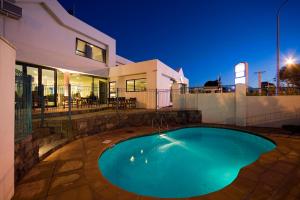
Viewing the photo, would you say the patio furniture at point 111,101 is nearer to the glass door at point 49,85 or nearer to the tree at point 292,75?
the glass door at point 49,85

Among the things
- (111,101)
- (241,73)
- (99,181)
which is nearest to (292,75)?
(241,73)

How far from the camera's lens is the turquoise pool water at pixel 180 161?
3408 mm

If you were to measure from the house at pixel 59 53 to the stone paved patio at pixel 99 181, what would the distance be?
3184 mm

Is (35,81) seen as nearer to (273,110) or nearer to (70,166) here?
(70,166)

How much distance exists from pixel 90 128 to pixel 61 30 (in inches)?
294

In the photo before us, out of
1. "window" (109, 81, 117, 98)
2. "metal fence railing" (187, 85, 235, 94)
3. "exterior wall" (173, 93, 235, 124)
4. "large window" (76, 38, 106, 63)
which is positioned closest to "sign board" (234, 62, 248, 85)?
"metal fence railing" (187, 85, 235, 94)

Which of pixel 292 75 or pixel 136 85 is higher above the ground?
pixel 292 75

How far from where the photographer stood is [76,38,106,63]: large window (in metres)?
11.1

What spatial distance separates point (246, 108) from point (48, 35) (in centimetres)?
1232

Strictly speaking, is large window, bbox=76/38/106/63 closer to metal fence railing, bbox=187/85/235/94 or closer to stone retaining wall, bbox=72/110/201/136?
stone retaining wall, bbox=72/110/201/136

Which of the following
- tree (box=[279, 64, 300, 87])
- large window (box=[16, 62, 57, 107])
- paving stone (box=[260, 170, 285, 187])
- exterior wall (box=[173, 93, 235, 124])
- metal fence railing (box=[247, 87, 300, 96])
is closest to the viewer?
paving stone (box=[260, 170, 285, 187])

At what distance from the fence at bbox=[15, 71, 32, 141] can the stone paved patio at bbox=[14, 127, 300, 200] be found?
87 cm

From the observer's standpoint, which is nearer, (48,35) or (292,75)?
(48,35)

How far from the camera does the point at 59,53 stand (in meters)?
9.59
